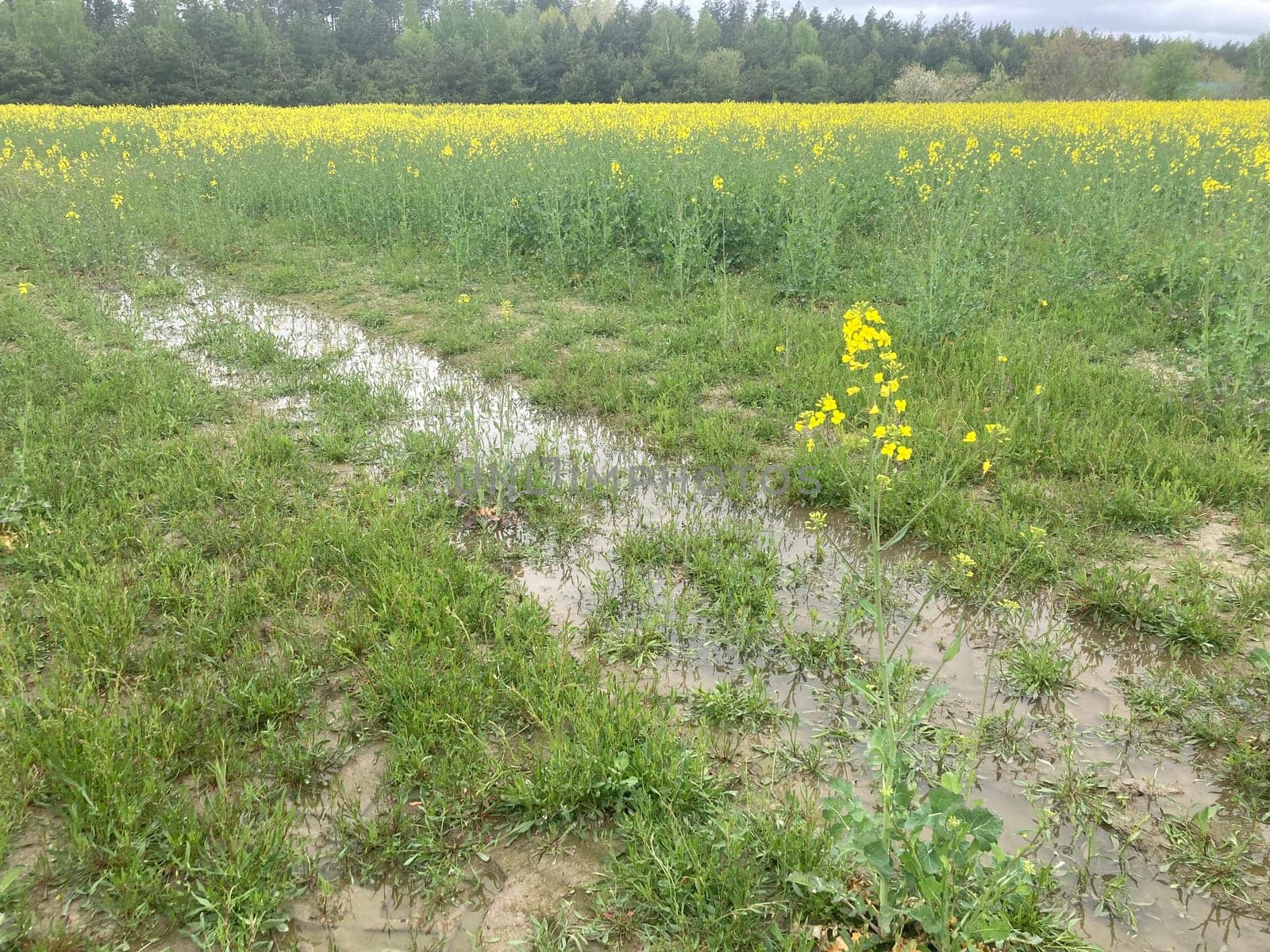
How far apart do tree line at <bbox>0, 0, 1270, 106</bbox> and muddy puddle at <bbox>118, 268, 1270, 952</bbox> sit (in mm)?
34925

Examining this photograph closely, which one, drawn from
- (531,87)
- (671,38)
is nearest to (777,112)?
(531,87)

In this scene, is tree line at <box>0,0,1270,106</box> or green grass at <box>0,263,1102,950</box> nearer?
green grass at <box>0,263,1102,950</box>

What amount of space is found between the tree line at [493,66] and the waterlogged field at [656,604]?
33.1m

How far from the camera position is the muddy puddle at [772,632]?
199 centimetres

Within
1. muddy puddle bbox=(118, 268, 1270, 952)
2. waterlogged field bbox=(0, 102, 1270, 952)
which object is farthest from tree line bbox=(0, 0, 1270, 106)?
muddy puddle bbox=(118, 268, 1270, 952)

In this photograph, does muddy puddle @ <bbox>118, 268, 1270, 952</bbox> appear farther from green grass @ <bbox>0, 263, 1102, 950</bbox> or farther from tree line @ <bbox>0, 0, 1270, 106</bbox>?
tree line @ <bbox>0, 0, 1270, 106</bbox>

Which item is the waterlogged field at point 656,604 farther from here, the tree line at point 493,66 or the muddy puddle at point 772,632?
the tree line at point 493,66

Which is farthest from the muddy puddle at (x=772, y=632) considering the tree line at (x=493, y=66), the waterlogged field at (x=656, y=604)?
the tree line at (x=493, y=66)

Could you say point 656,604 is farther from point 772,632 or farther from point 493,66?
point 493,66

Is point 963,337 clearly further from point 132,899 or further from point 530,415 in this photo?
point 132,899

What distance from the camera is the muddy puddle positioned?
78.4 inches

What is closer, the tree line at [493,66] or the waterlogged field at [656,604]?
the waterlogged field at [656,604]

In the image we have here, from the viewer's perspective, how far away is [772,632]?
3.05m

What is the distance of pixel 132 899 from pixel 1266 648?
3.95 m
